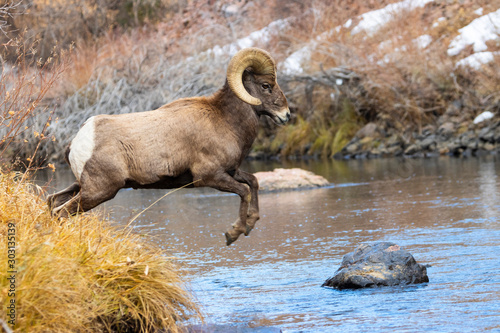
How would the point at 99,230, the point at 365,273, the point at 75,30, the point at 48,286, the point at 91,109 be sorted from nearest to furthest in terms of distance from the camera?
the point at 48,286 < the point at 99,230 < the point at 365,273 < the point at 91,109 < the point at 75,30

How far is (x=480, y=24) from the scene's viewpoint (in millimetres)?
32125

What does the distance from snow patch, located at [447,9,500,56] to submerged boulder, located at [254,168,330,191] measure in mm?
13775

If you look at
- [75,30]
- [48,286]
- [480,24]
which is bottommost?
[48,286]

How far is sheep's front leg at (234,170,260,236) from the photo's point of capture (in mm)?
8617

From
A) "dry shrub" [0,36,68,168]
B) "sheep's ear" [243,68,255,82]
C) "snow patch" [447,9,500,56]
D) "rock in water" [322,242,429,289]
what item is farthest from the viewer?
"snow patch" [447,9,500,56]

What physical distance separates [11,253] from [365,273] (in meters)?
4.18

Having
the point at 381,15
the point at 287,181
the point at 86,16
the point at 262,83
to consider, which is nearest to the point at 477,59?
the point at 381,15

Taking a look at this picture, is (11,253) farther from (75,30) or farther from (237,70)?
(75,30)

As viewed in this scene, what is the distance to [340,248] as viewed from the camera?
33.7 feet

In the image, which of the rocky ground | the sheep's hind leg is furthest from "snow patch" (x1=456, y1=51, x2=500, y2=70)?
the sheep's hind leg

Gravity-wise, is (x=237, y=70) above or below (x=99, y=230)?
above

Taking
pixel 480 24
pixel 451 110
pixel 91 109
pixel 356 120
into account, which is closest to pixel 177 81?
pixel 91 109

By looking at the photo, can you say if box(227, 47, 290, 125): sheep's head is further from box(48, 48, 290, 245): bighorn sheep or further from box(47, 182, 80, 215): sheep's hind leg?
box(47, 182, 80, 215): sheep's hind leg

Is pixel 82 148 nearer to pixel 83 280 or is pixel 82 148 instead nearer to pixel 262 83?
pixel 262 83
